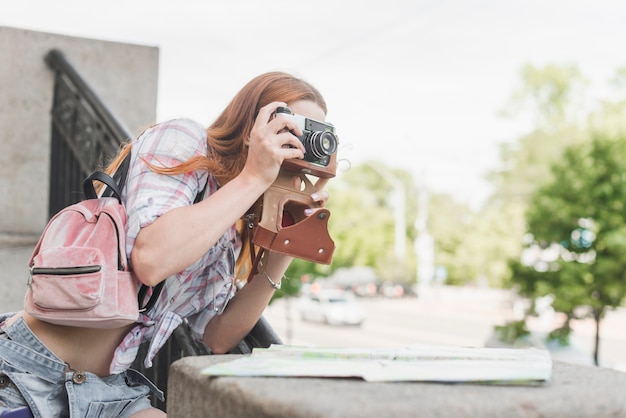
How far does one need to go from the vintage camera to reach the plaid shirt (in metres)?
0.21

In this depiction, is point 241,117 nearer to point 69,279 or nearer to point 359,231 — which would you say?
point 69,279

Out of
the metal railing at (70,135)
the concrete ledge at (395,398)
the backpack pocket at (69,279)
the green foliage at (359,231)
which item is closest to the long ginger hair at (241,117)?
the backpack pocket at (69,279)

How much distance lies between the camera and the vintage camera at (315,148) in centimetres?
169

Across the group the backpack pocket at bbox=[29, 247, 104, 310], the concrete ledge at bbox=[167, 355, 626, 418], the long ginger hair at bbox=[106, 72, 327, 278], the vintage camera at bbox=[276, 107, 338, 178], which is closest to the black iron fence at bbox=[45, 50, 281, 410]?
the long ginger hair at bbox=[106, 72, 327, 278]

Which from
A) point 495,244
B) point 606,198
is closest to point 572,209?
point 606,198

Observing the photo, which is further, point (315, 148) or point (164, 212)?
point (315, 148)

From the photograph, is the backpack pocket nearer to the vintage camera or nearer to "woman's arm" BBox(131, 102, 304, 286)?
"woman's arm" BBox(131, 102, 304, 286)

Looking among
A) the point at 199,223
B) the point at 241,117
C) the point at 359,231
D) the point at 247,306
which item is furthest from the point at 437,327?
the point at 199,223

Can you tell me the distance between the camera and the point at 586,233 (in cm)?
938

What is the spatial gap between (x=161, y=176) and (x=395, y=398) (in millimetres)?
863

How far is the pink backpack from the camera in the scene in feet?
4.69

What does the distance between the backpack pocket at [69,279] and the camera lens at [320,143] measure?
0.54 meters

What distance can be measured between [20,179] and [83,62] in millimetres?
734

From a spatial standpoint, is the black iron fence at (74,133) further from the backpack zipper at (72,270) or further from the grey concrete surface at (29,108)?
the backpack zipper at (72,270)
